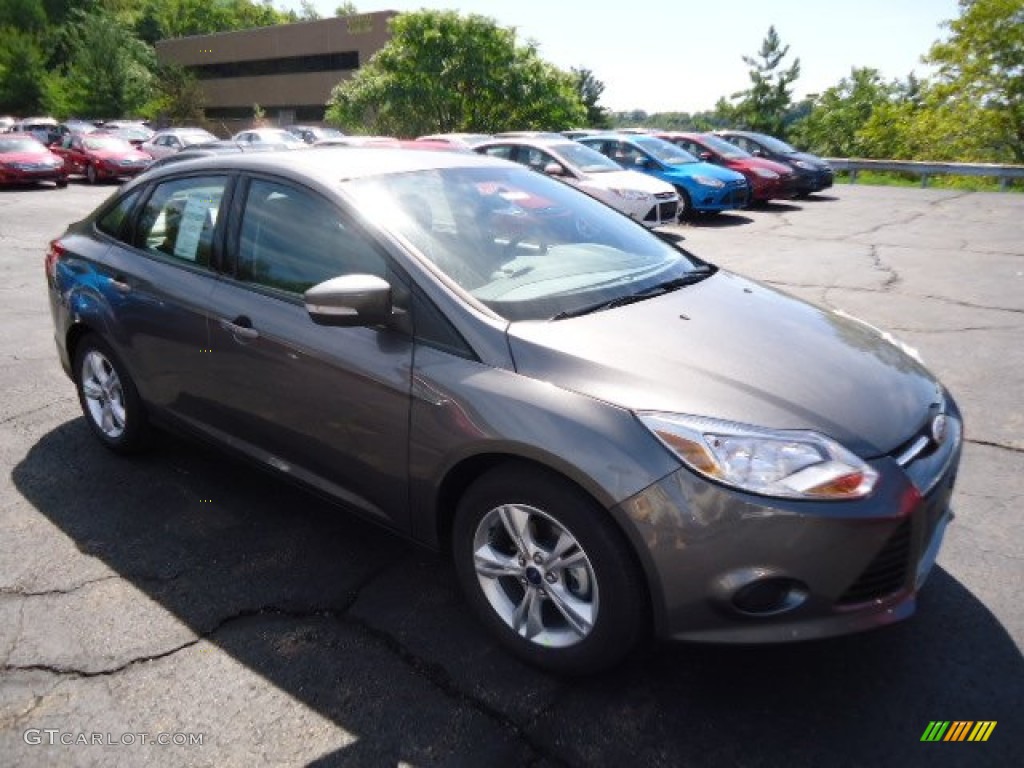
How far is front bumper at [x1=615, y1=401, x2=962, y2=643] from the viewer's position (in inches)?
75.9

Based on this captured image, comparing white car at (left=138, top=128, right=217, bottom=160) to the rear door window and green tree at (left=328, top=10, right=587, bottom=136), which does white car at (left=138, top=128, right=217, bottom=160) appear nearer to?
green tree at (left=328, top=10, right=587, bottom=136)

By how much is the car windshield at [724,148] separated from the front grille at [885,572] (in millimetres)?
14974

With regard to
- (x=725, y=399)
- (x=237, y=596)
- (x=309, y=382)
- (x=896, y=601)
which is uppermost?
(x=725, y=399)

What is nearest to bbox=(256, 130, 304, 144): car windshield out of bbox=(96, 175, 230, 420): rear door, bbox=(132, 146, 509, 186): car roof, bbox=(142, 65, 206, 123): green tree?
bbox=(96, 175, 230, 420): rear door

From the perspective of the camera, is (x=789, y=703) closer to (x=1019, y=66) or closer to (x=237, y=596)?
(x=237, y=596)

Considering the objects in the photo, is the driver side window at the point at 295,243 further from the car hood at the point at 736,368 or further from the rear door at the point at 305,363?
the car hood at the point at 736,368

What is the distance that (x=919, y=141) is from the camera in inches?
1401

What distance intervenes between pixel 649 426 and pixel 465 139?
45.7ft

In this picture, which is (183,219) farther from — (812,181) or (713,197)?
(812,181)

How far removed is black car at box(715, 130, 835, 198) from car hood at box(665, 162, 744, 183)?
132 inches

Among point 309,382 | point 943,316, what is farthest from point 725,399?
point 943,316

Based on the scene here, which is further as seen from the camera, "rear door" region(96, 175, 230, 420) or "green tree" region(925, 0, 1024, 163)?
"green tree" region(925, 0, 1024, 163)

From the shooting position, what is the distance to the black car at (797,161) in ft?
53.2

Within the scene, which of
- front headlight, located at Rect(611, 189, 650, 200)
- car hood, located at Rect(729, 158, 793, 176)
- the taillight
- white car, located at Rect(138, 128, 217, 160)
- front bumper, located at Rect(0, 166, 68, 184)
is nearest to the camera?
the taillight
